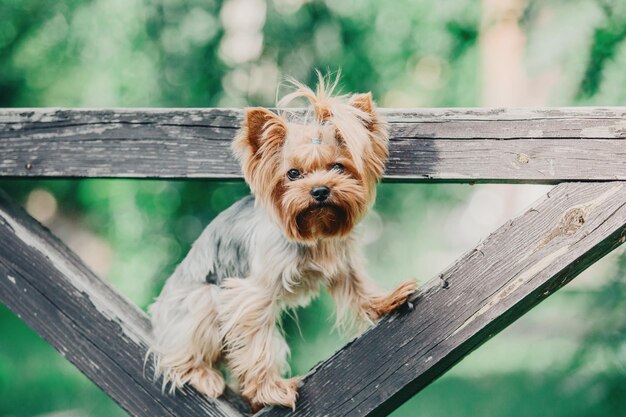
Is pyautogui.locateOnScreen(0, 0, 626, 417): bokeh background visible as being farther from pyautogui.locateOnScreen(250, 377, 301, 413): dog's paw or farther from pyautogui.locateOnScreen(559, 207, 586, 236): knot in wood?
pyautogui.locateOnScreen(559, 207, 586, 236): knot in wood

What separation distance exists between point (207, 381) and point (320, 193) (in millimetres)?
782

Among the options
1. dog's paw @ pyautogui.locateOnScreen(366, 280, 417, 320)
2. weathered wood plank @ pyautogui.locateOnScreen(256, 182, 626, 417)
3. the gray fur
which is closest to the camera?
weathered wood plank @ pyautogui.locateOnScreen(256, 182, 626, 417)

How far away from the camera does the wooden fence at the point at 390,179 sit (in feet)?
6.79

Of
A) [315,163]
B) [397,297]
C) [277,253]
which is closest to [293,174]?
[315,163]

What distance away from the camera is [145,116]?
2348 mm

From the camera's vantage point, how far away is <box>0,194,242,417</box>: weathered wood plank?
7.58 ft

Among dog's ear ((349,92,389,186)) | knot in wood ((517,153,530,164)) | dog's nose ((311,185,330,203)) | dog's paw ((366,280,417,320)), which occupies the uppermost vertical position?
dog's ear ((349,92,389,186))

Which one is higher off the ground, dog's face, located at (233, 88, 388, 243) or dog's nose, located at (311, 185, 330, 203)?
dog's face, located at (233, 88, 388, 243)

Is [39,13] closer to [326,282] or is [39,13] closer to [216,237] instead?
[216,237]

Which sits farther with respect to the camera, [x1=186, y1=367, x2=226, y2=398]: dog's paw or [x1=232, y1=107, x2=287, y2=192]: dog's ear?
[x1=186, y1=367, x2=226, y2=398]: dog's paw

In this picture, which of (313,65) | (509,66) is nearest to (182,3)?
(313,65)

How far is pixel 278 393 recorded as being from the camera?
2.29m

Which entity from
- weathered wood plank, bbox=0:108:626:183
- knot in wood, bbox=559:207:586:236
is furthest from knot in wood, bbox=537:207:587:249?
weathered wood plank, bbox=0:108:626:183

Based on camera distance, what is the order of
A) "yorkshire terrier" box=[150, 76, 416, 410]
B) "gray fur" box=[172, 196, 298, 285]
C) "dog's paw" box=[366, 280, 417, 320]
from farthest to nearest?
"gray fur" box=[172, 196, 298, 285] < "yorkshire terrier" box=[150, 76, 416, 410] < "dog's paw" box=[366, 280, 417, 320]
